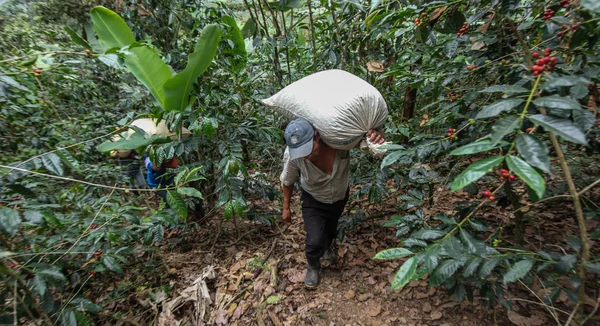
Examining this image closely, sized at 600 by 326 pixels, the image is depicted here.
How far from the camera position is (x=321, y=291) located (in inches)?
95.4

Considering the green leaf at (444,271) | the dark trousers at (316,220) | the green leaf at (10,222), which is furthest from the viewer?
the dark trousers at (316,220)

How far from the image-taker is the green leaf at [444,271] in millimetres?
1010

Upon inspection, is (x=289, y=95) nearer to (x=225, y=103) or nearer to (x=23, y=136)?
(x=225, y=103)

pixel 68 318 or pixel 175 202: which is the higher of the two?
pixel 175 202

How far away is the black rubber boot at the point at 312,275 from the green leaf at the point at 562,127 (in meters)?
1.98

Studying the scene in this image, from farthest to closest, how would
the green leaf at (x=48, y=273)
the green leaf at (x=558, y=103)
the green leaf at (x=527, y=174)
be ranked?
the green leaf at (x=48, y=273)
the green leaf at (x=558, y=103)
the green leaf at (x=527, y=174)

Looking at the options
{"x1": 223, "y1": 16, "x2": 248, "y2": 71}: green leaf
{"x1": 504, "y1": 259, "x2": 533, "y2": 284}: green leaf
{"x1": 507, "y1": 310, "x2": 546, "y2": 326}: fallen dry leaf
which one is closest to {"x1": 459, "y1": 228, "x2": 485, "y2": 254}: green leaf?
{"x1": 504, "y1": 259, "x2": 533, "y2": 284}: green leaf

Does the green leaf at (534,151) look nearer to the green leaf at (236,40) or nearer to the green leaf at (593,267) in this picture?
the green leaf at (593,267)

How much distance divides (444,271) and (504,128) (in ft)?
1.84

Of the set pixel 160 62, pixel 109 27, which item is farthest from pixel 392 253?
pixel 109 27

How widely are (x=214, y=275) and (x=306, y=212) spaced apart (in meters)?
1.06

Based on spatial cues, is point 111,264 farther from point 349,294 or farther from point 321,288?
point 349,294

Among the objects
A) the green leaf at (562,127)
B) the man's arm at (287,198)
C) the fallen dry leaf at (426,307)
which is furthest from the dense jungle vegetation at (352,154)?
the man's arm at (287,198)

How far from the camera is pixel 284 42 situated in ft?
8.57
